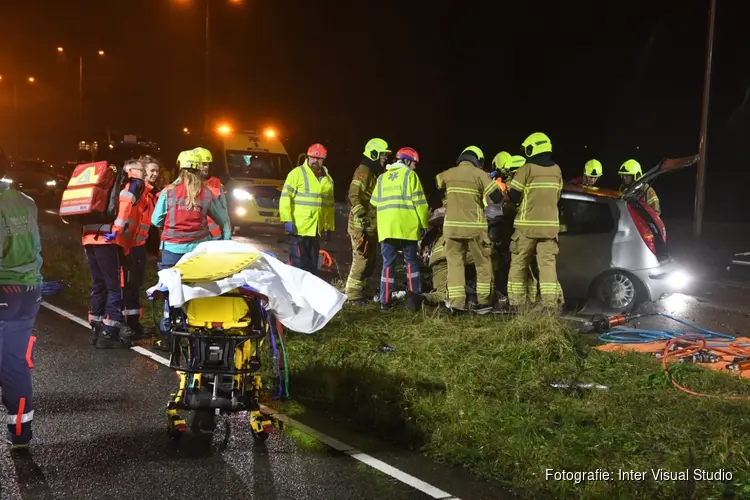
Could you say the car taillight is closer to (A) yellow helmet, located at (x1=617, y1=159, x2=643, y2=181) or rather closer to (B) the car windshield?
(A) yellow helmet, located at (x1=617, y1=159, x2=643, y2=181)

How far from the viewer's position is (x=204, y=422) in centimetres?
549

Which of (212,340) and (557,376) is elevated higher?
(212,340)

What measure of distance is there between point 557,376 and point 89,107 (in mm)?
50713

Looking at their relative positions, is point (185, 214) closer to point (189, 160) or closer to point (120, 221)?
point (189, 160)

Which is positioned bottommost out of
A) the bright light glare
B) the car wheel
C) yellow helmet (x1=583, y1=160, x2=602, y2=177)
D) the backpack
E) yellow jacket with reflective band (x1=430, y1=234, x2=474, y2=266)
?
the car wheel

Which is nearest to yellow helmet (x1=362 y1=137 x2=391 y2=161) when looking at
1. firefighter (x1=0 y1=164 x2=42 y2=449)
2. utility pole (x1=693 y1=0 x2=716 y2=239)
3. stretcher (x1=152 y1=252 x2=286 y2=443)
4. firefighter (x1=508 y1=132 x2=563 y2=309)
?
firefighter (x1=508 y1=132 x2=563 y2=309)

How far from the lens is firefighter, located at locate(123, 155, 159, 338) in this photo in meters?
8.05

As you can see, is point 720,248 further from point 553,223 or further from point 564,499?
point 564,499

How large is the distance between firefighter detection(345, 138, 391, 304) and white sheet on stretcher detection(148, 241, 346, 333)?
4.18 meters

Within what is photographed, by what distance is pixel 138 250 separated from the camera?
8.27m

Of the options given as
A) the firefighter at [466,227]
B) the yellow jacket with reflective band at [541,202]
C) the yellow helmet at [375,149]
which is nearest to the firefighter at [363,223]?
the yellow helmet at [375,149]

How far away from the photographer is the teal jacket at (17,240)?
15.4ft

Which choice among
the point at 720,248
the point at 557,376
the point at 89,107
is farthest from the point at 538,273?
the point at 89,107

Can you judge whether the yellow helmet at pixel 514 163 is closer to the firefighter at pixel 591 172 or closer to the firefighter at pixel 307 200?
the firefighter at pixel 591 172
